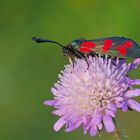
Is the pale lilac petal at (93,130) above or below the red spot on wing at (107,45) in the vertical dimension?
below

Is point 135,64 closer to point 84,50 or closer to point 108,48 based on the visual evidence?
point 108,48

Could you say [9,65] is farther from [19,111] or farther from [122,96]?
[122,96]

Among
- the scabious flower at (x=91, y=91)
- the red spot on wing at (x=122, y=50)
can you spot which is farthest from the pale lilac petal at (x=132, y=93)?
the red spot on wing at (x=122, y=50)

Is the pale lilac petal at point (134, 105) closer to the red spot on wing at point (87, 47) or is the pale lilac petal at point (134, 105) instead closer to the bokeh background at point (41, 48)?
the red spot on wing at point (87, 47)

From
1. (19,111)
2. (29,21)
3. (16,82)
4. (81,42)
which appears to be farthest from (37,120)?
(81,42)

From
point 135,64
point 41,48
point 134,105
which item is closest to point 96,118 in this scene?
point 134,105

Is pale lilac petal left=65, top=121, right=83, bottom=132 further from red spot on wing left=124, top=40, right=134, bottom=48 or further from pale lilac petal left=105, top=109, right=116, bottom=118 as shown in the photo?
red spot on wing left=124, top=40, right=134, bottom=48

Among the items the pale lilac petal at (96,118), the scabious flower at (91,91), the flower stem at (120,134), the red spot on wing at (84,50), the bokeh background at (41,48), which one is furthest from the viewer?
the bokeh background at (41,48)
